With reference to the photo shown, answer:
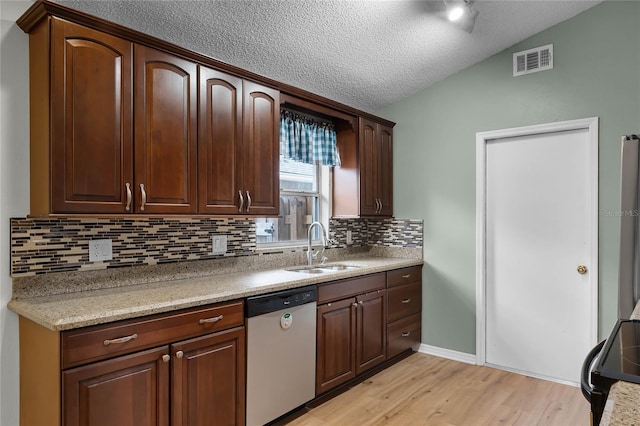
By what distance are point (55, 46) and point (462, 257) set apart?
333 centimetres

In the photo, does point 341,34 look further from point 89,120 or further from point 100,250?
point 100,250

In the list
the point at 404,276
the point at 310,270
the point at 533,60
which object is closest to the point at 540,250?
the point at 404,276

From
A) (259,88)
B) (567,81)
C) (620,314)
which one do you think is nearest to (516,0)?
(567,81)

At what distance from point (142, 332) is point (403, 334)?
2.54 meters

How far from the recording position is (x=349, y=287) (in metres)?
3.11

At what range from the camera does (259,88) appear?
277 cm

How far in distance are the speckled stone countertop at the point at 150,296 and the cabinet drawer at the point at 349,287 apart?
0.20ft

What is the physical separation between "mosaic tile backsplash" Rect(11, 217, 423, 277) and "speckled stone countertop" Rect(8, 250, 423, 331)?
12 cm

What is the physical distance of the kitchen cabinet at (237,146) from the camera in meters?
2.43

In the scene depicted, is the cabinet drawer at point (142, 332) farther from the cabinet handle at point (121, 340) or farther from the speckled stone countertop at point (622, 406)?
the speckled stone countertop at point (622, 406)

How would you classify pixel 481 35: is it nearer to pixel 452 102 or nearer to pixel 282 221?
pixel 452 102

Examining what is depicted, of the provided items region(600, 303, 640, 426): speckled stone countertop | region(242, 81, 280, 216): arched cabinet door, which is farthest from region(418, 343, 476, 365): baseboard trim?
region(600, 303, 640, 426): speckled stone countertop

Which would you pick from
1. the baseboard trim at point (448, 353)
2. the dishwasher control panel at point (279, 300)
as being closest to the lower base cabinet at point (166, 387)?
the dishwasher control panel at point (279, 300)

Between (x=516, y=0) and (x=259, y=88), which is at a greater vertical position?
(x=516, y=0)
